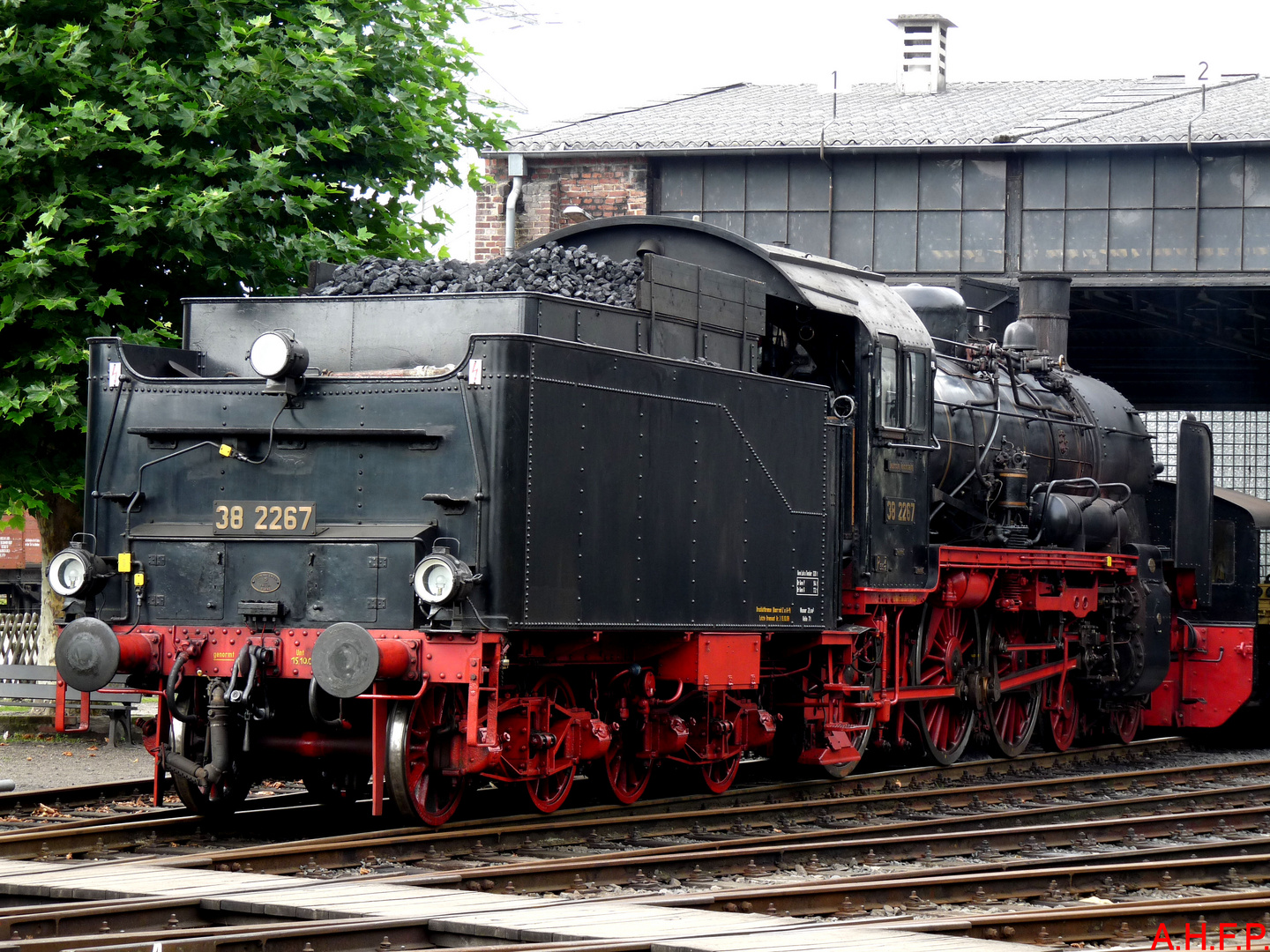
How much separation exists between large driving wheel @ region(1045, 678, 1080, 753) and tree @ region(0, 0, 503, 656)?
720cm

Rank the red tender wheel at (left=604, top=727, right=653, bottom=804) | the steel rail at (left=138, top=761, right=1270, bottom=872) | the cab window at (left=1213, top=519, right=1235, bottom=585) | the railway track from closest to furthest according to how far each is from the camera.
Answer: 1. the railway track
2. the steel rail at (left=138, top=761, right=1270, bottom=872)
3. the red tender wheel at (left=604, top=727, right=653, bottom=804)
4. the cab window at (left=1213, top=519, right=1235, bottom=585)

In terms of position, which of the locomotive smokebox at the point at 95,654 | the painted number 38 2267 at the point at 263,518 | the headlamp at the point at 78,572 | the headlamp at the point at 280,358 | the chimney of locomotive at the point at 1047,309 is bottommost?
the locomotive smokebox at the point at 95,654

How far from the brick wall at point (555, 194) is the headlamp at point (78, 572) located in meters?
13.4

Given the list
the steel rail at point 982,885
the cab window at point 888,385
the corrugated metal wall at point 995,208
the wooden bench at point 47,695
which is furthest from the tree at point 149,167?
the corrugated metal wall at point 995,208

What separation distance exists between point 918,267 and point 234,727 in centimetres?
1449

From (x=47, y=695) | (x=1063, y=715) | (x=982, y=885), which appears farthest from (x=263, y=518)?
(x=1063, y=715)

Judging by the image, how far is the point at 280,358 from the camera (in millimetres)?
8656

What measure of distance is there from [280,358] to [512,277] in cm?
156

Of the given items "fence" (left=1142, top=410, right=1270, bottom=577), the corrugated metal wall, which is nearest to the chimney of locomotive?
the corrugated metal wall

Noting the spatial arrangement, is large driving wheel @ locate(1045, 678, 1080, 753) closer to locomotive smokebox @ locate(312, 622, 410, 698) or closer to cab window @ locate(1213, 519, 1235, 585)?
cab window @ locate(1213, 519, 1235, 585)

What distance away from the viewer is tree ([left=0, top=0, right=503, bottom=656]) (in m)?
12.1

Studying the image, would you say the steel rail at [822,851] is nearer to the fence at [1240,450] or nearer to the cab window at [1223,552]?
the cab window at [1223,552]

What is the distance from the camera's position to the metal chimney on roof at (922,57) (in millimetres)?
25453

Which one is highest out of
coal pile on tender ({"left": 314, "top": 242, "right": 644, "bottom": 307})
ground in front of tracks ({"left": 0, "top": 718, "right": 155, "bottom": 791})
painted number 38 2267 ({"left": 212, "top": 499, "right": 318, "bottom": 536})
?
coal pile on tender ({"left": 314, "top": 242, "right": 644, "bottom": 307})
